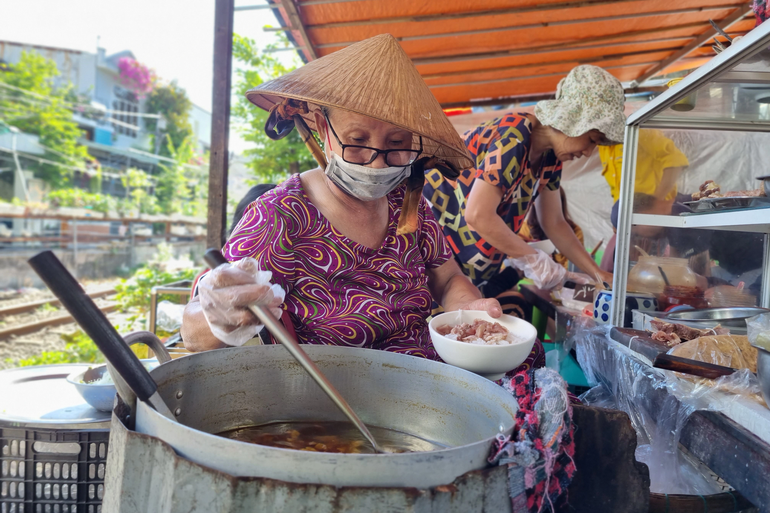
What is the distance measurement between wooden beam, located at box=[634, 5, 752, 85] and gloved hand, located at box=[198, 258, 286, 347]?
4868 mm

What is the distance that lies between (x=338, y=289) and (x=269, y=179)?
833 cm

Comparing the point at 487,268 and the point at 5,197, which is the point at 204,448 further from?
the point at 5,197

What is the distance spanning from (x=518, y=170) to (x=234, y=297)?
6.63 ft

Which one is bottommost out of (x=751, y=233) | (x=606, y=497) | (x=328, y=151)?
(x=606, y=497)

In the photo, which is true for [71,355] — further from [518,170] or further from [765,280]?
[765,280]

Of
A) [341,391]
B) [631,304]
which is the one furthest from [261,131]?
[341,391]

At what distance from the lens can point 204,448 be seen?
2.28 feet

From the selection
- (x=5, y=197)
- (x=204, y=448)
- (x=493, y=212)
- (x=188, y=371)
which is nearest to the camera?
(x=204, y=448)

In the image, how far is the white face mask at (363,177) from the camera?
1.62 m

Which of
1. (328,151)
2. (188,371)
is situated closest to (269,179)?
(328,151)

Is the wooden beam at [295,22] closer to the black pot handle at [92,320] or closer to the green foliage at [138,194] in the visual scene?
the black pot handle at [92,320]

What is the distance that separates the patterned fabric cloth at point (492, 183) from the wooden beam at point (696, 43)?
2643mm

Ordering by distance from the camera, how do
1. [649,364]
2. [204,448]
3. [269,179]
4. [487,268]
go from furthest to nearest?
1. [269,179]
2. [487,268]
3. [649,364]
4. [204,448]

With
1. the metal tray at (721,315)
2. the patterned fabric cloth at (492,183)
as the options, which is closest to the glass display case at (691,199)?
the metal tray at (721,315)
